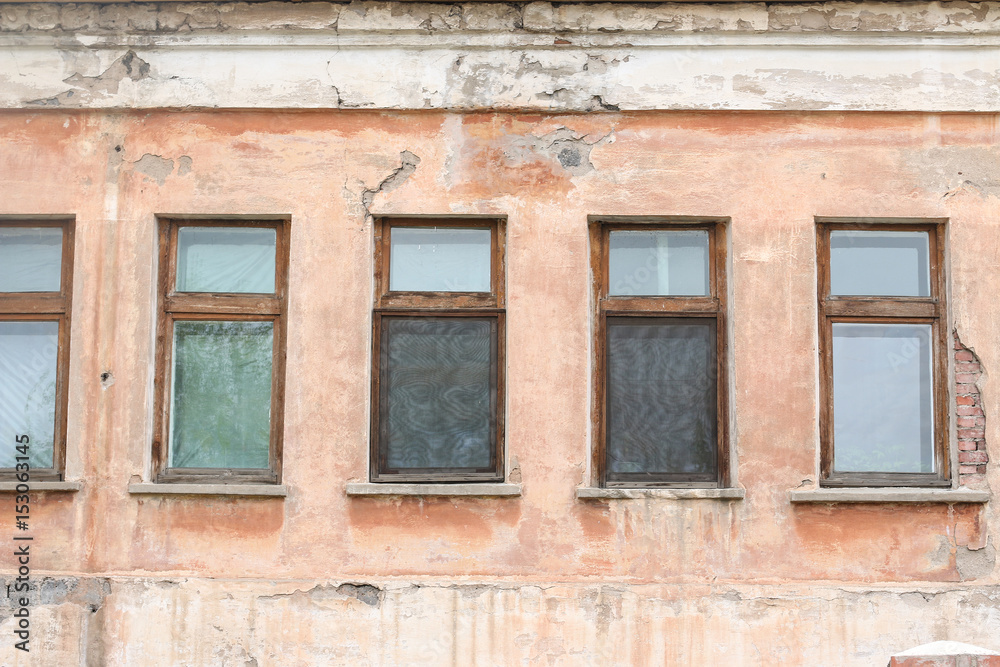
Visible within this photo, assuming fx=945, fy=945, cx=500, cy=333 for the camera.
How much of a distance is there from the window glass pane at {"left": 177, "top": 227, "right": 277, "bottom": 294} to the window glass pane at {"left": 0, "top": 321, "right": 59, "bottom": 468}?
862mm

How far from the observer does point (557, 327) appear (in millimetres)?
5406

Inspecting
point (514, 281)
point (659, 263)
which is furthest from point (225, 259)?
point (659, 263)

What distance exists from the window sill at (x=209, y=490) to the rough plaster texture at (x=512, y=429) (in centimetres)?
7

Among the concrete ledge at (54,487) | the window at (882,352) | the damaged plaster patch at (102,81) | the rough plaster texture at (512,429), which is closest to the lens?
the rough plaster texture at (512,429)

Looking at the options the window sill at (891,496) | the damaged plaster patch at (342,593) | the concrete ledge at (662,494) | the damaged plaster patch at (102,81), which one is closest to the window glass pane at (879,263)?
the window sill at (891,496)

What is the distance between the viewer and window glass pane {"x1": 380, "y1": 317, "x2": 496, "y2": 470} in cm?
547

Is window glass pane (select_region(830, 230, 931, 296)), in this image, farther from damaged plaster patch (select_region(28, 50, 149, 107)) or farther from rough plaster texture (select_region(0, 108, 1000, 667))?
damaged plaster patch (select_region(28, 50, 149, 107))

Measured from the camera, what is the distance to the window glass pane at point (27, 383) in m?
5.57

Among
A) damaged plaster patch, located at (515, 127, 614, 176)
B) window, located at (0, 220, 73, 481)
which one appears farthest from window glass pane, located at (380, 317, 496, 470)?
window, located at (0, 220, 73, 481)

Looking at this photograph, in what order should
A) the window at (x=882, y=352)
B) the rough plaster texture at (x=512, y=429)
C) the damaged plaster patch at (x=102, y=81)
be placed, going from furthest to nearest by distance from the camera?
1. the damaged plaster patch at (x=102, y=81)
2. the window at (x=882, y=352)
3. the rough plaster texture at (x=512, y=429)

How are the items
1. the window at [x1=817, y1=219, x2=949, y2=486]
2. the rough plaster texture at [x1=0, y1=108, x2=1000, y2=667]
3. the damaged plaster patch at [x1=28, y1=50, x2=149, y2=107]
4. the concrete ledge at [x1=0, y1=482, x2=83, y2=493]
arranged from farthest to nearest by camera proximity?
the damaged plaster patch at [x1=28, y1=50, x2=149, y2=107], the window at [x1=817, y1=219, x2=949, y2=486], the concrete ledge at [x1=0, y1=482, x2=83, y2=493], the rough plaster texture at [x1=0, y1=108, x2=1000, y2=667]

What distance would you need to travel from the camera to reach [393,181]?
550cm

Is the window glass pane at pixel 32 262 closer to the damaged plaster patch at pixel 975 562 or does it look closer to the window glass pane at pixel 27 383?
the window glass pane at pixel 27 383

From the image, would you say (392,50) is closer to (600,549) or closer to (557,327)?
(557,327)
